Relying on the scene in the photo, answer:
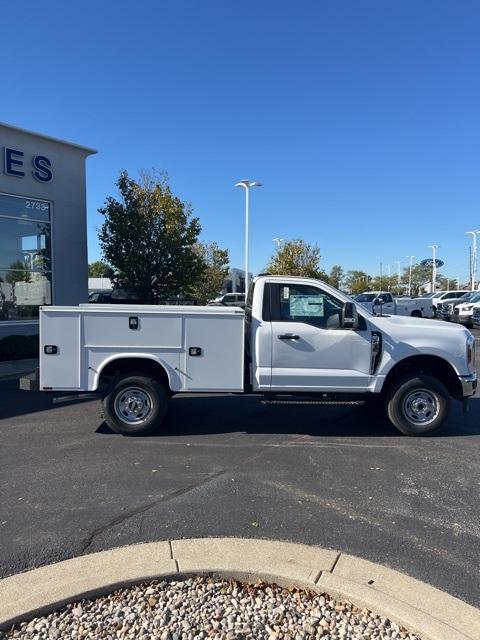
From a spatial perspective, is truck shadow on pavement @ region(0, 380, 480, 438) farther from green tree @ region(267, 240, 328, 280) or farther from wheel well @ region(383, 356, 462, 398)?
green tree @ region(267, 240, 328, 280)

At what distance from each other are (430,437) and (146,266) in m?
12.6

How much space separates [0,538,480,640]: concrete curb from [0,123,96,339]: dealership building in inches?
491

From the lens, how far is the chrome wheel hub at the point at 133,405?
6.29 meters

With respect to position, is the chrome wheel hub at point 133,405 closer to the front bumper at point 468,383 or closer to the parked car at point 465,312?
the front bumper at point 468,383

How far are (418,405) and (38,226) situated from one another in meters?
12.9

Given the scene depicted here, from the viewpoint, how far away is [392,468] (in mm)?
5273

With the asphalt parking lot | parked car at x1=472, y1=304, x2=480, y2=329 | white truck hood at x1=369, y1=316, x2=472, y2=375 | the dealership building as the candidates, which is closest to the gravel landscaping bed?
the asphalt parking lot

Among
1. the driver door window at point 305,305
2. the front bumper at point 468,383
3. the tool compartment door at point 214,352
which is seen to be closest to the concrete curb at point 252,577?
the tool compartment door at point 214,352

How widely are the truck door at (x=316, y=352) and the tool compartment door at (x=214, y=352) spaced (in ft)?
1.53

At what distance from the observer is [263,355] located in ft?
20.7

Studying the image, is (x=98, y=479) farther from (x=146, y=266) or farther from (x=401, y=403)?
(x=146, y=266)

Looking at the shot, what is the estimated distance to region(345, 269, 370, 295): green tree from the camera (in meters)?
89.9

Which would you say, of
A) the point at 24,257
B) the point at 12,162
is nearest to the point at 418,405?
the point at 24,257

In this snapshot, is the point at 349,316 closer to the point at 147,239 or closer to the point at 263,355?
the point at 263,355
